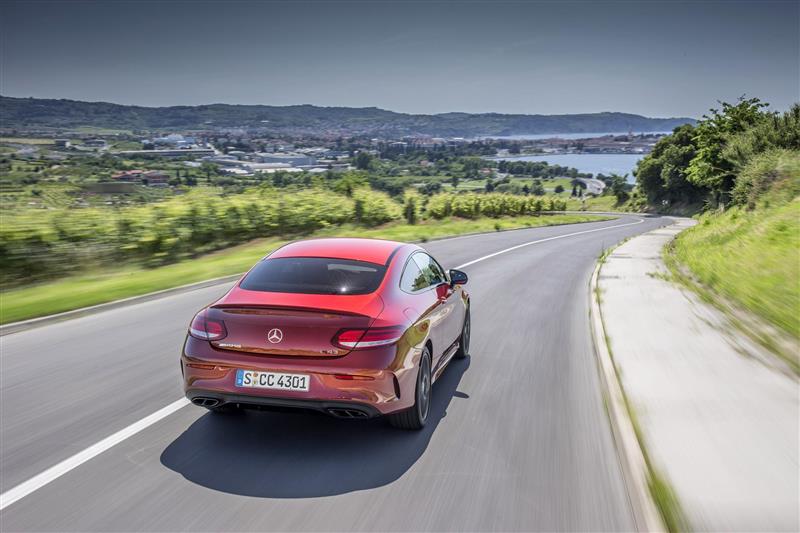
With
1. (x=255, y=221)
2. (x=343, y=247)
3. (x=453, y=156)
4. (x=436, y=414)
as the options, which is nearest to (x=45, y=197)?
(x=255, y=221)

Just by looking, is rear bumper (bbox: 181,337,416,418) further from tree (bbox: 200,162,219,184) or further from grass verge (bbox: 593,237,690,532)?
tree (bbox: 200,162,219,184)

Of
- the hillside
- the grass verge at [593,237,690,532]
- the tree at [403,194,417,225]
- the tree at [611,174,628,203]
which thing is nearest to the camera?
the grass verge at [593,237,690,532]

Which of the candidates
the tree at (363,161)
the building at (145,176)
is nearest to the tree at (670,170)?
the tree at (363,161)

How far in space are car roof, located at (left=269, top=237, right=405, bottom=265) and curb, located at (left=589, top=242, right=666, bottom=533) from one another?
2.37m

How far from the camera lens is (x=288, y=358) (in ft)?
15.3

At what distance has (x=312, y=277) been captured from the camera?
5.47m

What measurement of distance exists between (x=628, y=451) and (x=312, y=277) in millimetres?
2726

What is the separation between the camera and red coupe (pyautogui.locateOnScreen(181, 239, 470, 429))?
4652 mm

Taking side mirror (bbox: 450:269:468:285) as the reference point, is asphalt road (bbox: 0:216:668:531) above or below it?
below

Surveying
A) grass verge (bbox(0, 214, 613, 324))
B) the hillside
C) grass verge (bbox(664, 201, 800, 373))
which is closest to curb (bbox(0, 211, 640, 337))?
grass verge (bbox(0, 214, 613, 324))

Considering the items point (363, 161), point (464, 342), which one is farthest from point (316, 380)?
point (363, 161)

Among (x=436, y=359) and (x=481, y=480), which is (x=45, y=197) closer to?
(x=436, y=359)

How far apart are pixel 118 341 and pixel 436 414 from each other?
182 inches

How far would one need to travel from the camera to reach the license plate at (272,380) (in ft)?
15.2
